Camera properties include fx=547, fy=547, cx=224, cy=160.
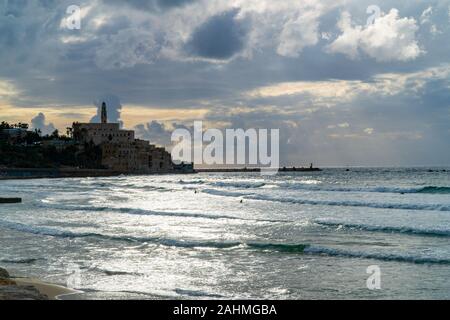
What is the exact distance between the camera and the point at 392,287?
1072 centimetres

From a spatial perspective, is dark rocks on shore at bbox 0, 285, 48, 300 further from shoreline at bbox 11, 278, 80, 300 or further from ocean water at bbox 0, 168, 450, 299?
ocean water at bbox 0, 168, 450, 299

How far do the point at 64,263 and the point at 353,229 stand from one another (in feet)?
35.5

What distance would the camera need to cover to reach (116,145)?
534ft

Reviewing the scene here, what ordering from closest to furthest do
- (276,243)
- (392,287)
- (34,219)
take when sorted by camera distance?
(392,287) → (276,243) → (34,219)

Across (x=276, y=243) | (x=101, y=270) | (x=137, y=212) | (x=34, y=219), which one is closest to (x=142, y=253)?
(x=101, y=270)

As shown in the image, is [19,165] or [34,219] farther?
[19,165]

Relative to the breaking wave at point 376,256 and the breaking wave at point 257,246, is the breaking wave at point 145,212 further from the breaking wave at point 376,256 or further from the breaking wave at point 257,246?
the breaking wave at point 376,256

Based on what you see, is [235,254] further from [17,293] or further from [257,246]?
[17,293]

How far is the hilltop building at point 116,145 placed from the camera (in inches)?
6412

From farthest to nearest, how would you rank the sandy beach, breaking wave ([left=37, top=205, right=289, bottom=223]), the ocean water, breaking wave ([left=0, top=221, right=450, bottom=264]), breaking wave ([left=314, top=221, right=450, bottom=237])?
breaking wave ([left=37, top=205, right=289, bottom=223]), breaking wave ([left=314, top=221, right=450, bottom=237]), breaking wave ([left=0, top=221, right=450, bottom=264]), the ocean water, the sandy beach

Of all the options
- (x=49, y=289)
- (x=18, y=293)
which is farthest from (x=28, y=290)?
(x=49, y=289)

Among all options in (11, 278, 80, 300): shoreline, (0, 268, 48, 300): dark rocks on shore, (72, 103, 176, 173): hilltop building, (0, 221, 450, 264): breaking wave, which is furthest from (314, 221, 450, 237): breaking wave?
(72, 103, 176, 173): hilltop building

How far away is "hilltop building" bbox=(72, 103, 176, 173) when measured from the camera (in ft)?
534

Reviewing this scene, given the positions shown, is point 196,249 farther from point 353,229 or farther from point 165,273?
point 353,229
